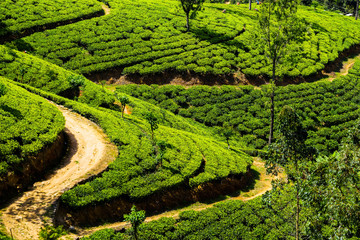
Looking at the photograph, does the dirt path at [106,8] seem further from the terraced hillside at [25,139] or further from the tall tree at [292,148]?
the tall tree at [292,148]

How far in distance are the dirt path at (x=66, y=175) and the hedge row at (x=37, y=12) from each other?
2281cm

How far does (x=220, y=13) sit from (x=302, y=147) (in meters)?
48.6

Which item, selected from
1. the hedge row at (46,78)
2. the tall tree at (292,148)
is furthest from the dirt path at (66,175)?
the tall tree at (292,148)

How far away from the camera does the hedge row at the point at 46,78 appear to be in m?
27.6

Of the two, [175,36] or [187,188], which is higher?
[175,36]

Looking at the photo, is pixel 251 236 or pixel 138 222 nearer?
pixel 138 222

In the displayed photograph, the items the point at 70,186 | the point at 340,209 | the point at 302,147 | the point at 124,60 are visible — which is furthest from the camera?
the point at 124,60

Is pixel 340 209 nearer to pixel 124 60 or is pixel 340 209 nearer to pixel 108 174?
pixel 108 174

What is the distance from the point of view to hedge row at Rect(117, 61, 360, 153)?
3438cm

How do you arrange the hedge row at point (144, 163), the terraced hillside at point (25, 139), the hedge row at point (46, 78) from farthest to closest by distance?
the hedge row at point (46, 78) < the hedge row at point (144, 163) < the terraced hillside at point (25, 139)

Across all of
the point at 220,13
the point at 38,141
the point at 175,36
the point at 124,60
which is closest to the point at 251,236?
the point at 38,141

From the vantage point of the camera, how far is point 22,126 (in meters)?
17.9

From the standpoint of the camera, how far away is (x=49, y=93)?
26.0 metres

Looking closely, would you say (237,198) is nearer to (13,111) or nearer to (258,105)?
(13,111)
